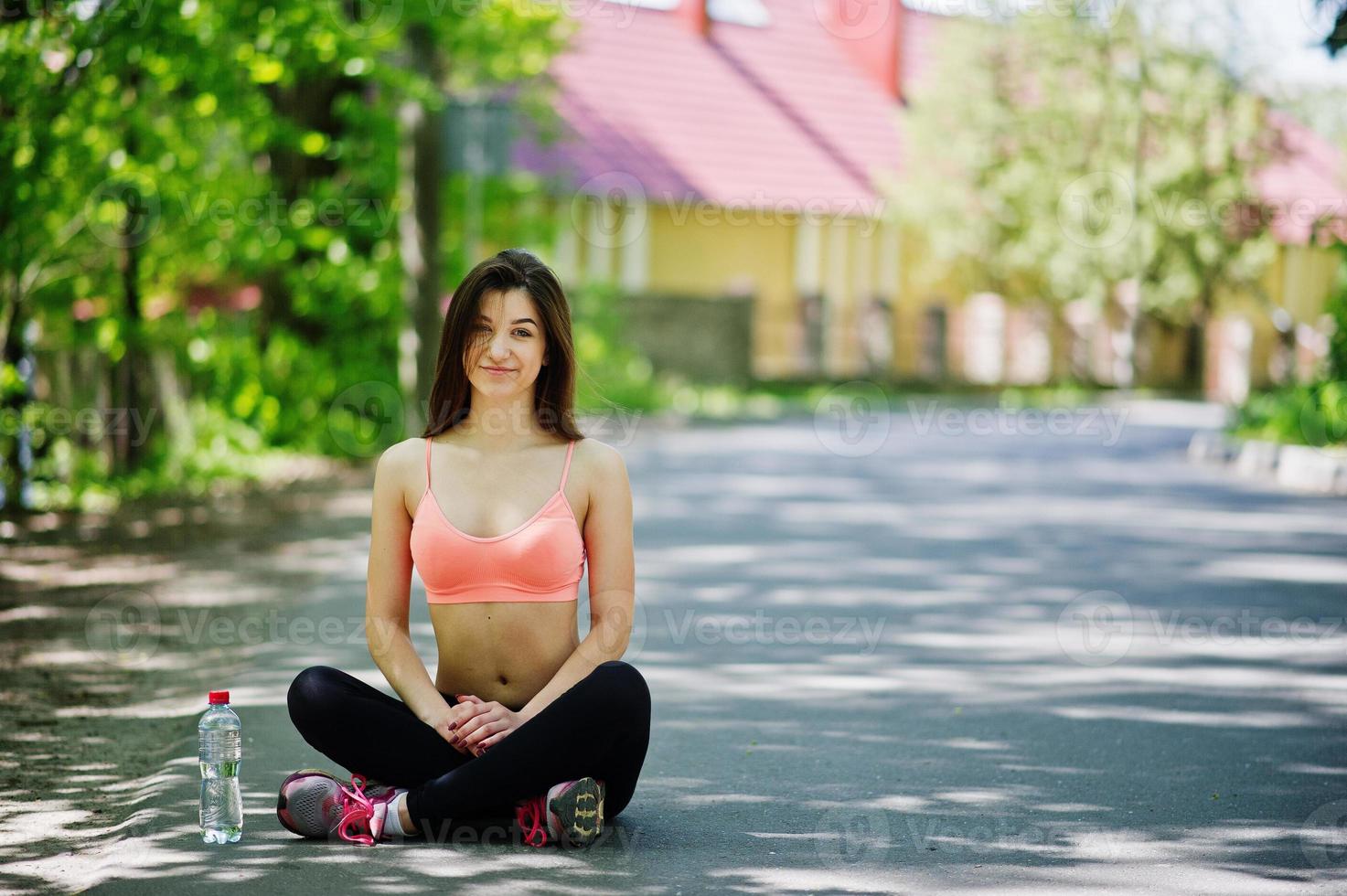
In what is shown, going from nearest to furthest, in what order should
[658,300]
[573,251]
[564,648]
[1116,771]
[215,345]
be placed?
1. [564,648]
2. [1116,771]
3. [215,345]
4. [658,300]
5. [573,251]

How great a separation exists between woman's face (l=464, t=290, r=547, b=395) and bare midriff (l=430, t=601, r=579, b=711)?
0.67 m

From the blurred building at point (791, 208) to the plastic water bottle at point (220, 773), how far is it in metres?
22.6

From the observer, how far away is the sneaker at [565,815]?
4.56 metres

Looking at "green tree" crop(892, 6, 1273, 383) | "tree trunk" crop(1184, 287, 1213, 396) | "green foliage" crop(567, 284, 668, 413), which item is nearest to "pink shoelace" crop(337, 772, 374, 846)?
"green foliage" crop(567, 284, 668, 413)

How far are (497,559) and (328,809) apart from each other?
869 mm

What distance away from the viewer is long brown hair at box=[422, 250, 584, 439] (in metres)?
4.87

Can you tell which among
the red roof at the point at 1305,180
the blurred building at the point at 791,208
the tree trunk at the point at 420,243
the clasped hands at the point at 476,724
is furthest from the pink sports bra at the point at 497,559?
the red roof at the point at 1305,180

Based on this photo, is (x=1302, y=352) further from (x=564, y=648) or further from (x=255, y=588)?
(x=564, y=648)

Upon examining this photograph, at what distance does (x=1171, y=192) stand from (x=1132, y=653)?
79.7ft

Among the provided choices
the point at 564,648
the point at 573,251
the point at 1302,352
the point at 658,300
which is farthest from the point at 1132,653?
the point at 1302,352

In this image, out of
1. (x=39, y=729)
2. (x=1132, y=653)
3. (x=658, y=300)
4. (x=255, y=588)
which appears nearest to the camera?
(x=39, y=729)

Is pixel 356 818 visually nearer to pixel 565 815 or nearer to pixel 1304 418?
pixel 565 815

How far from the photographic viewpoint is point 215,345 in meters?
15.4

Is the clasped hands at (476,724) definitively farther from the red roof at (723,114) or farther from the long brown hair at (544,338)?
the red roof at (723,114)
